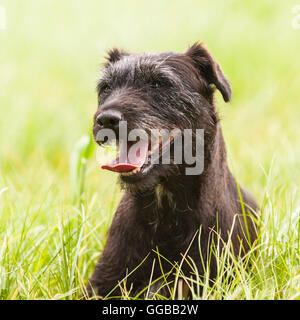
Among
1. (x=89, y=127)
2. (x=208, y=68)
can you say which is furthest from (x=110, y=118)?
(x=89, y=127)

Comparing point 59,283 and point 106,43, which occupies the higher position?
point 106,43

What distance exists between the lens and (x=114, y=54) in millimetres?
4242

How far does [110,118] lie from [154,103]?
0.37m

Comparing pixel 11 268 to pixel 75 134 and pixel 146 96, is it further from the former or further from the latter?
pixel 75 134

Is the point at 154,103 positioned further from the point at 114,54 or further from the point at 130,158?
the point at 114,54

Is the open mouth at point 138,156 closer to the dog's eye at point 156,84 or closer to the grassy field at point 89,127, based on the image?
the dog's eye at point 156,84

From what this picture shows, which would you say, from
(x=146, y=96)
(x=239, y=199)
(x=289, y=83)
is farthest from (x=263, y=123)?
(x=146, y=96)

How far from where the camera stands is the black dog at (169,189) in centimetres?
357

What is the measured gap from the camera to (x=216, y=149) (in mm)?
3682

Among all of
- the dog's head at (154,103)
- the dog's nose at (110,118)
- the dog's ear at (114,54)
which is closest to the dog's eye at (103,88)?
the dog's head at (154,103)

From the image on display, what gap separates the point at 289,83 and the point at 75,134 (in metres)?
3.24

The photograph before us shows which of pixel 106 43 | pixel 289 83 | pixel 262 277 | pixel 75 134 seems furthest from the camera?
pixel 106 43

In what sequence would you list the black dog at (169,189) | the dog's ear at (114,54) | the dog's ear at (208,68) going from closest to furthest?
the black dog at (169,189) < the dog's ear at (208,68) < the dog's ear at (114,54)

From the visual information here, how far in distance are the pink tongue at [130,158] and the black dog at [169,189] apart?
0.04 m
